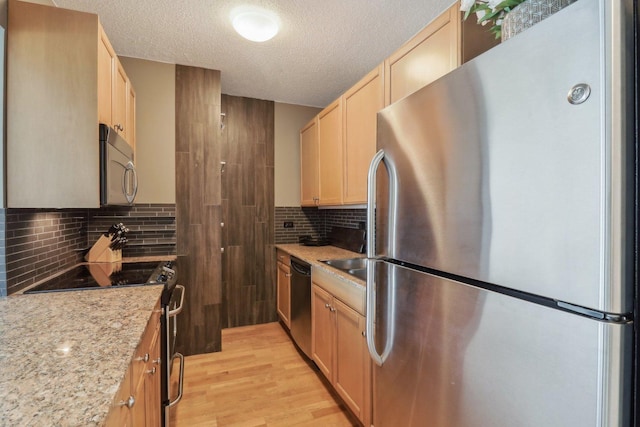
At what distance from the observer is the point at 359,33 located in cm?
210

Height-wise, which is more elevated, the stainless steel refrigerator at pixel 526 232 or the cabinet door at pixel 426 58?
the cabinet door at pixel 426 58

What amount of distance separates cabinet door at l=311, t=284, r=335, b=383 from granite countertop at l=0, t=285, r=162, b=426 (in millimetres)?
1132

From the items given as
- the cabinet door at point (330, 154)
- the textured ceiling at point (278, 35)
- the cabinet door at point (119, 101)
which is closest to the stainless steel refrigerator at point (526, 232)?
the textured ceiling at point (278, 35)

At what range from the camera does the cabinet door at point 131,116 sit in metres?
2.20

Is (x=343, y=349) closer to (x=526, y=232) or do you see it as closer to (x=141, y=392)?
(x=141, y=392)

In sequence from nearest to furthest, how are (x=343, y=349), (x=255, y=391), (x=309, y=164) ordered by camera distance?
(x=343, y=349), (x=255, y=391), (x=309, y=164)

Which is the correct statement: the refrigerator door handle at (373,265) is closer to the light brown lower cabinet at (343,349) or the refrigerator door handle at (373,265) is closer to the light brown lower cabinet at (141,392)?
the light brown lower cabinet at (343,349)

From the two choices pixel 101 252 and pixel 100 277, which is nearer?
pixel 100 277

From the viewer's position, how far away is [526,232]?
2.10ft

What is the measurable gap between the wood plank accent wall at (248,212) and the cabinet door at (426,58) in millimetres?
1923

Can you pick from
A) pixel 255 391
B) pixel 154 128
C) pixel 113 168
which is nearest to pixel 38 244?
pixel 113 168

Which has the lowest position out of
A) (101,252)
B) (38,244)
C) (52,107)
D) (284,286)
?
(284,286)

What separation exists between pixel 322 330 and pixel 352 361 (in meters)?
0.45

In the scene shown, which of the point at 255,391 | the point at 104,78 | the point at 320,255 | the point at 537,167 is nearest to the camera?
the point at 537,167
